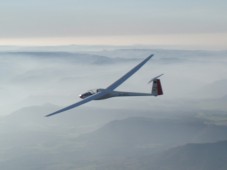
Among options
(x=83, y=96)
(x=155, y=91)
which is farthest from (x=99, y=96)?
(x=155, y=91)

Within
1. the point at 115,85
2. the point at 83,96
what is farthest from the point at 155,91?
the point at 83,96

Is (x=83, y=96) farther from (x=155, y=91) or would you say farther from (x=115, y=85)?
(x=155, y=91)

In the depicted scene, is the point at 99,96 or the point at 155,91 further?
the point at 155,91

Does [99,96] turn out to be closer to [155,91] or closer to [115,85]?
[115,85]

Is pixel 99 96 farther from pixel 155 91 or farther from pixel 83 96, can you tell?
pixel 155 91
